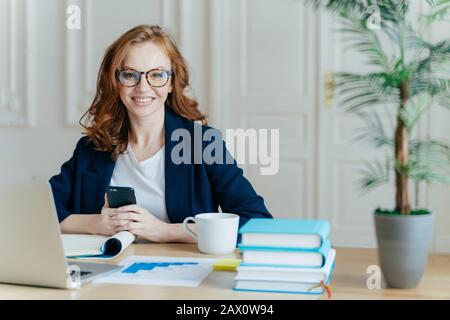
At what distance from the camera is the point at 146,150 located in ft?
7.08

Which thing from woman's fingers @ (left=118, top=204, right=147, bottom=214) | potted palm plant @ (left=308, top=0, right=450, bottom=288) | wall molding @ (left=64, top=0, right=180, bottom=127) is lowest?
woman's fingers @ (left=118, top=204, right=147, bottom=214)

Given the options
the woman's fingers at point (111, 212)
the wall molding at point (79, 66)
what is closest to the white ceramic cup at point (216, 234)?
the woman's fingers at point (111, 212)

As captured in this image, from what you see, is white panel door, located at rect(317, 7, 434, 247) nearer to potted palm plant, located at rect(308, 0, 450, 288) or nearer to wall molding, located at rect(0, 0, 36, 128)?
wall molding, located at rect(0, 0, 36, 128)

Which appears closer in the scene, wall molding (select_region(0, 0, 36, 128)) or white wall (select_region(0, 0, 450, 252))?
white wall (select_region(0, 0, 450, 252))

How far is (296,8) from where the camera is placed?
395 centimetres

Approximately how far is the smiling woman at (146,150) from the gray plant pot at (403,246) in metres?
0.74

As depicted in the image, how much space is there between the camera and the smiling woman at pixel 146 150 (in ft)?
6.74

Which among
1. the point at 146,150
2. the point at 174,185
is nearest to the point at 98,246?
the point at 174,185

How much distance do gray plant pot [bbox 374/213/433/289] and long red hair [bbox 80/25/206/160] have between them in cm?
106

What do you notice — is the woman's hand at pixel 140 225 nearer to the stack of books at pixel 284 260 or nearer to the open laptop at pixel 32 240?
the open laptop at pixel 32 240

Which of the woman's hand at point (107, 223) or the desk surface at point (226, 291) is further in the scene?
the woman's hand at point (107, 223)

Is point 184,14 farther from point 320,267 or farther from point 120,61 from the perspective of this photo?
point 320,267

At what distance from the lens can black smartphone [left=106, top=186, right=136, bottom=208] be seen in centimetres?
179

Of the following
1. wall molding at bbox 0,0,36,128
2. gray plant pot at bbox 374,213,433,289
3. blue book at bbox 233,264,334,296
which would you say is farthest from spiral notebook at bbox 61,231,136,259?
wall molding at bbox 0,0,36,128
